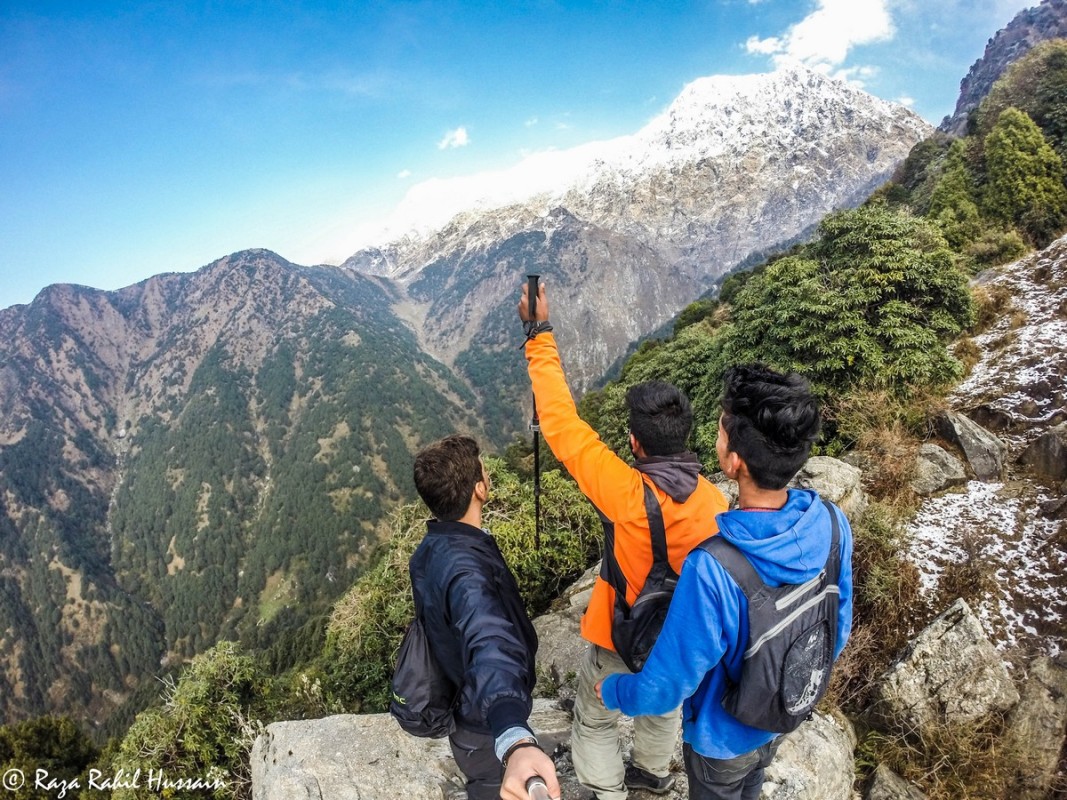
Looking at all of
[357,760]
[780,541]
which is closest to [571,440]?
[780,541]

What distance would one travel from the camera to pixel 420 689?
287 centimetres

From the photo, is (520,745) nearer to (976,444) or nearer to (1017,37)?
(976,444)

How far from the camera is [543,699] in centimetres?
529

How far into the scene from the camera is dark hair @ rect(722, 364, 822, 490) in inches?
84.1

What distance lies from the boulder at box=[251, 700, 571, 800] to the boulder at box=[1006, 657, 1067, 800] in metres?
3.73

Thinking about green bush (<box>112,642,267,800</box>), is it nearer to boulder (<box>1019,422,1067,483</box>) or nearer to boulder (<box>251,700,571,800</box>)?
boulder (<box>251,700,571,800</box>)

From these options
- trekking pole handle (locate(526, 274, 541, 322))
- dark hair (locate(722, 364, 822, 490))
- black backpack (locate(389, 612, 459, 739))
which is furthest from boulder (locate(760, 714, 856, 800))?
trekking pole handle (locate(526, 274, 541, 322))

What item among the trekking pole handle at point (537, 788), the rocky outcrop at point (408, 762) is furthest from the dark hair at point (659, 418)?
the rocky outcrop at point (408, 762)

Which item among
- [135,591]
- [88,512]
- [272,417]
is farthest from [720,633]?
[88,512]

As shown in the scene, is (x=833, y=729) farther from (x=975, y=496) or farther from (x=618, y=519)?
(x=975, y=496)

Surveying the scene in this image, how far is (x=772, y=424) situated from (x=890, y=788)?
4.06 metres

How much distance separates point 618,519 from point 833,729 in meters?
3.37

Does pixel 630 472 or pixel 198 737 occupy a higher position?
pixel 630 472

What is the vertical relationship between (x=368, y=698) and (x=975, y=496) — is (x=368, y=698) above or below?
below
